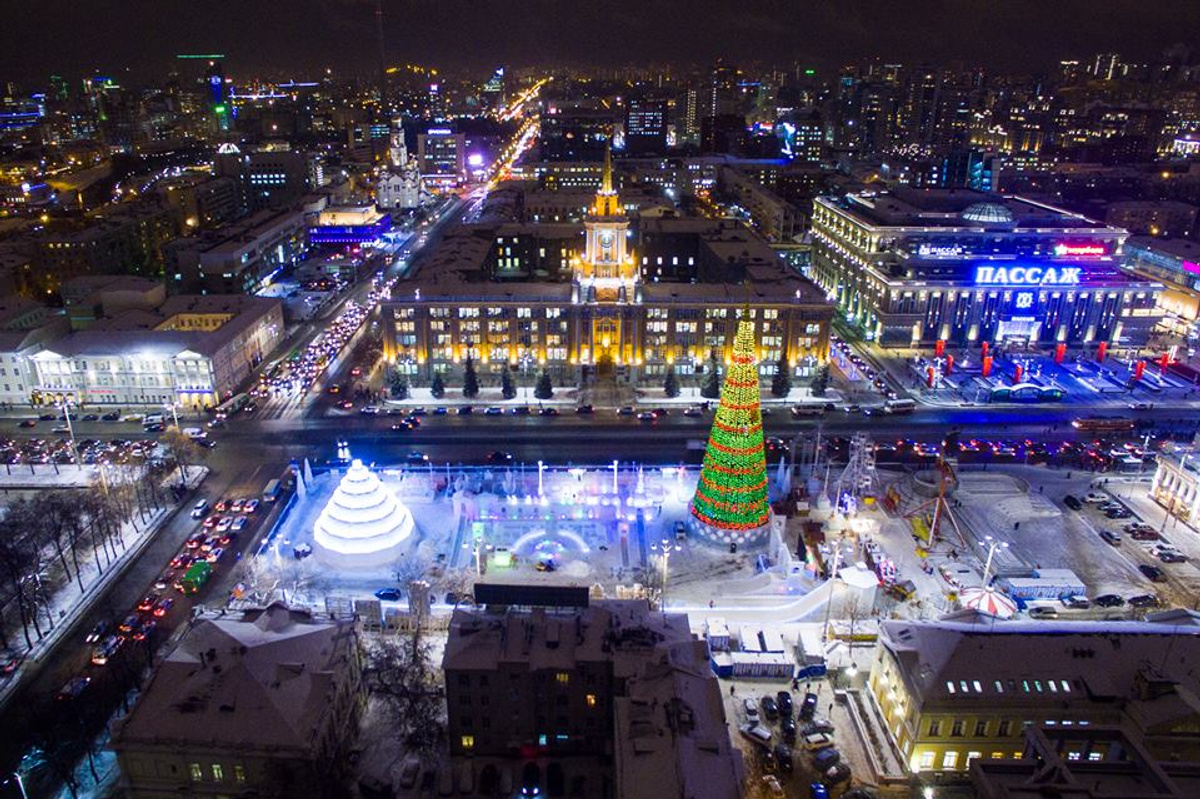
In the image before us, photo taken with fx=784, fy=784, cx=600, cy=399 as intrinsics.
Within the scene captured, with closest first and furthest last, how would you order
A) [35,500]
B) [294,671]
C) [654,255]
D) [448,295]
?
[294,671], [35,500], [448,295], [654,255]

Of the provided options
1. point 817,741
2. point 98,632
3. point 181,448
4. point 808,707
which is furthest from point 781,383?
point 98,632

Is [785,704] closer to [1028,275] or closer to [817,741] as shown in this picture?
[817,741]

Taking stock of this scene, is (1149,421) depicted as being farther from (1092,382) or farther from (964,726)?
(964,726)

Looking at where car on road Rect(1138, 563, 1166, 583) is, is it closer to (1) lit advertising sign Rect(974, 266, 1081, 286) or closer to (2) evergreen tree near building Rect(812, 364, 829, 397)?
(2) evergreen tree near building Rect(812, 364, 829, 397)

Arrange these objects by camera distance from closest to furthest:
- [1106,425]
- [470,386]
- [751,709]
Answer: [751,709] < [1106,425] < [470,386]

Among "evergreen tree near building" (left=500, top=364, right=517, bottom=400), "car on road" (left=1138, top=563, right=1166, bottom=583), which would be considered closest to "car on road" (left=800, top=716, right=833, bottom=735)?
"car on road" (left=1138, top=563, right=1166, bottom=583)

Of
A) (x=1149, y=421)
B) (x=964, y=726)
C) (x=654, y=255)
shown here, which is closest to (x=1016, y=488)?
(x=1149, y=421)
